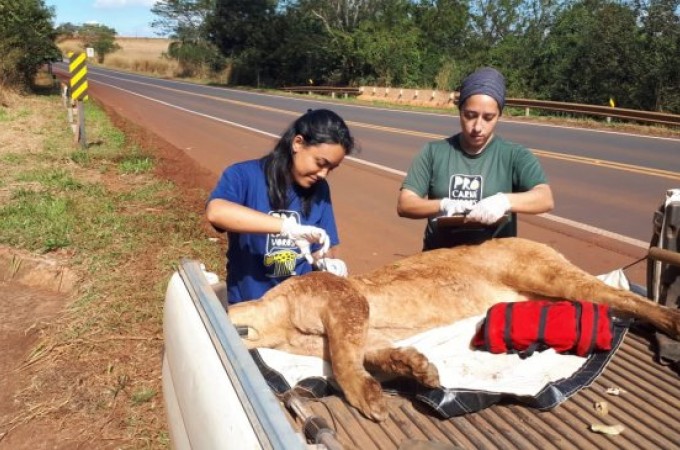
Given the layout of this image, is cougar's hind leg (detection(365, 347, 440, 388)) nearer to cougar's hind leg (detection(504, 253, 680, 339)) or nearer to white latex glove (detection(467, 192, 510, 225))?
white latex glove (detection(467, 192, 510, 225))

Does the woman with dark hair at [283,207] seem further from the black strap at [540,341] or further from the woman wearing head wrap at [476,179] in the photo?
the black strap at [540,341]

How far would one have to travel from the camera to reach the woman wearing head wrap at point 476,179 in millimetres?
3279

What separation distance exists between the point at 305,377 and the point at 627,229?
6.13m

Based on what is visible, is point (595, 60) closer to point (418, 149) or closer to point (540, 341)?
point (418, 149)

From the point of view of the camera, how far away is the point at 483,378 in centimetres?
249

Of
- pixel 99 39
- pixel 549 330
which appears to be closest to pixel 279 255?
pixel 549 330

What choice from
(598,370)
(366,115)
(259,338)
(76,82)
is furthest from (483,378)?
(366,115)

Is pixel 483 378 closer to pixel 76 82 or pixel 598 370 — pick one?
pixel 598 370

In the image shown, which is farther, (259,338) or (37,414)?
(37,414)

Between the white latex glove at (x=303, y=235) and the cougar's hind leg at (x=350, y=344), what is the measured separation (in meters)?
0.22

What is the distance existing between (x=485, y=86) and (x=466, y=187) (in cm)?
61

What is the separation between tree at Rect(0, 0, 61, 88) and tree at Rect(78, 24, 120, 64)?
204 feet

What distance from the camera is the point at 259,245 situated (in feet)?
10.5

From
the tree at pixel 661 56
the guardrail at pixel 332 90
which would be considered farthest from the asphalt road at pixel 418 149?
the guardrail at pixel 332 90
